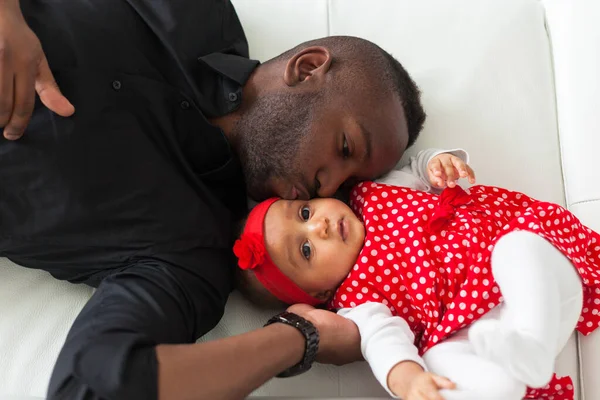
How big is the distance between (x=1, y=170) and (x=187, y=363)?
0.48m

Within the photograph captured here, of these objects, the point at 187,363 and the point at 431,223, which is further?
the point at 431,223

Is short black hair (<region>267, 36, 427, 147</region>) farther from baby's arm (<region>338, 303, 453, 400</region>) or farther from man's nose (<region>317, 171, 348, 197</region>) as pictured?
baby's arm (<region>338, 303, 453, 400</region>)

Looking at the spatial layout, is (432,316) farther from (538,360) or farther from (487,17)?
(487,17)

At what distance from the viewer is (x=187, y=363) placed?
817 mm

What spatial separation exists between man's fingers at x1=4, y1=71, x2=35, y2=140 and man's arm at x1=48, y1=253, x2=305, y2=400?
29 centimetres

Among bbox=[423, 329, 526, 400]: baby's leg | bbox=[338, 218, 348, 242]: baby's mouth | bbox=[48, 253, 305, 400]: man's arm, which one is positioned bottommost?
bbox=[423, 329, 526, 400]: baby's leg

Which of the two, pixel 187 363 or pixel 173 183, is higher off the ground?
pixel 173 183

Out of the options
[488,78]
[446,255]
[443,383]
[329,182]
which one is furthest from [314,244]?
[488,78]

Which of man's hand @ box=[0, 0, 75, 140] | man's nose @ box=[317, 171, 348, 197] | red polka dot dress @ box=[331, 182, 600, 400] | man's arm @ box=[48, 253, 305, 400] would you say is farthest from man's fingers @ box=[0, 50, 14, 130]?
red polka dot dress @ box=[331, 182, 600, 400]

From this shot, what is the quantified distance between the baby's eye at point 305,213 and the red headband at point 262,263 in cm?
6

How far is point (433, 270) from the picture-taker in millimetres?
1031

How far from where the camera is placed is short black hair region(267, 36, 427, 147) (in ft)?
3.69

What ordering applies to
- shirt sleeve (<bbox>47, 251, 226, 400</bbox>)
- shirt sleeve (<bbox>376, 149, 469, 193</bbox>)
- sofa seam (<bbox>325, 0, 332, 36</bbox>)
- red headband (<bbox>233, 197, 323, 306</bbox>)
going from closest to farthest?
shirt sleeve (<bbox>47, 251, 226, 400</bbox>), red headband (<bbox>233, 197, 323, 306</bbox>), shirt sleeve (<bbox>376, 149, 469, 193</bbox>), sofa seam (<bbox>325, 0, 332, 36</bbox>)

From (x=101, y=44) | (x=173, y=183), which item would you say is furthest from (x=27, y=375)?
(x=101, y=44)
